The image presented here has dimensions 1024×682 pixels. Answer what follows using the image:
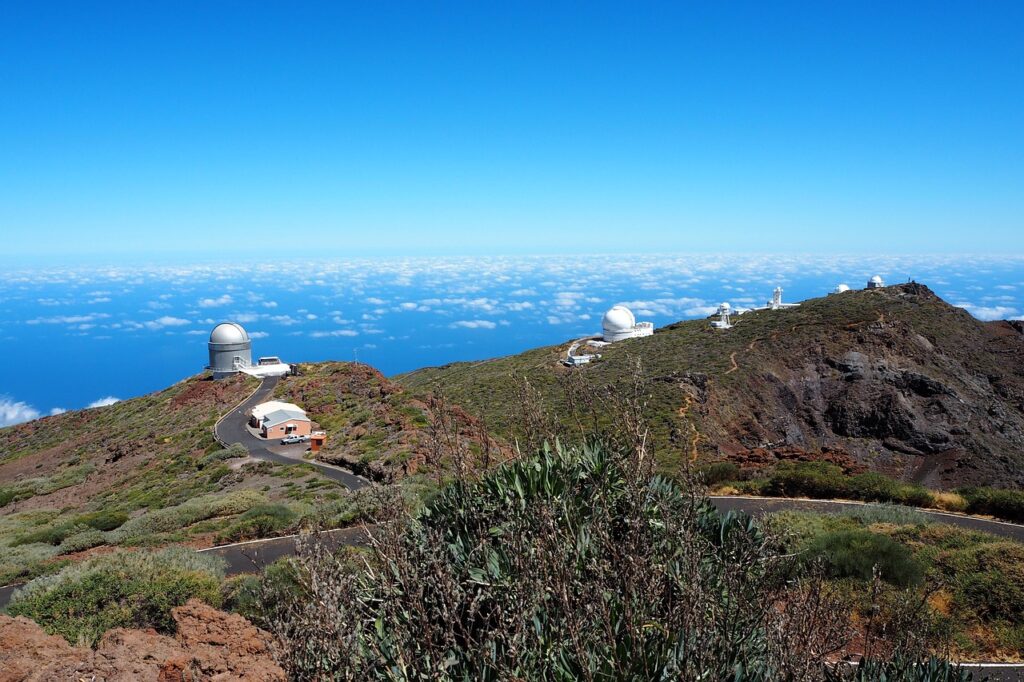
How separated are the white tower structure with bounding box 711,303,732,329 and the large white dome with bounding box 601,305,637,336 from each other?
7433 millimetres

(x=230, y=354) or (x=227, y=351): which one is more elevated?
(x=227, y=351)

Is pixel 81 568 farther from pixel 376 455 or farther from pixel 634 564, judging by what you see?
pixel 376 455

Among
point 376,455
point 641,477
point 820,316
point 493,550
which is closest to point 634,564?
Result: point 641,477

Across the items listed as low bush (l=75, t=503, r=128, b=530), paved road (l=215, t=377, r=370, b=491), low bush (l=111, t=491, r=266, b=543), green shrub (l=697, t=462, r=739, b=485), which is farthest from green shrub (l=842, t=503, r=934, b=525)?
low bush (l=75, t=503, r=128, b=530)

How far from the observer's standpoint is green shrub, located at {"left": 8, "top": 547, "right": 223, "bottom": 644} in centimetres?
669

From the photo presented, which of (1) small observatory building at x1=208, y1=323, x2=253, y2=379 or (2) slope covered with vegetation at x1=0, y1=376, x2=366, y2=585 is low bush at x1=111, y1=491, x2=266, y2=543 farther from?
(1) small observatory building at x1=208, y1=323, x2=253, y2=379

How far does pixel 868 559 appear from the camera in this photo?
8.07 m

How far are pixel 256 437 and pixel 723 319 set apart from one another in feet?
112

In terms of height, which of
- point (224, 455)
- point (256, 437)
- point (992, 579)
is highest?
point (992, 579)

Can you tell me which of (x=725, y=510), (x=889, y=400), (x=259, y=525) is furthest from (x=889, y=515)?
(x=889, y=400)

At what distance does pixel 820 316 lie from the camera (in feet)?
131

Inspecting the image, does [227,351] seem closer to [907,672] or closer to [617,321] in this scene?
[617,321]

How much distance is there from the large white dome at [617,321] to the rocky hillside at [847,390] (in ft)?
29.3

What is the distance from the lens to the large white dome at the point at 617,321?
5066cm
